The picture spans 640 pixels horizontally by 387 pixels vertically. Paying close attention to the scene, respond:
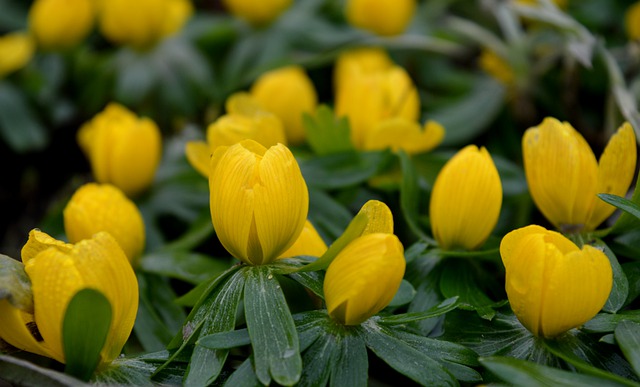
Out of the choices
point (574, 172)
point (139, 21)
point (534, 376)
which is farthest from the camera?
point (139, 21)

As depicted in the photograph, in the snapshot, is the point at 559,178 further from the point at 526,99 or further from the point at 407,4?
the point at 407,4

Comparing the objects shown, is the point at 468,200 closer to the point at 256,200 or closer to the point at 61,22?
the point at 256,200

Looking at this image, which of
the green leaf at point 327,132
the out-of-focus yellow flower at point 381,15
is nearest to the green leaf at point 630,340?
the green leaf at point 327,132

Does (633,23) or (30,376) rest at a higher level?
(30,376)

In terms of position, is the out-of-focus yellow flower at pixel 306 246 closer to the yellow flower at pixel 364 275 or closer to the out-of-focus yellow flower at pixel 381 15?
the yellow flower at pixel 364 275

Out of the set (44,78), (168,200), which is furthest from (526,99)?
(44,78)

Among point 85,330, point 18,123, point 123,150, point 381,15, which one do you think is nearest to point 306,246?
point 85,330

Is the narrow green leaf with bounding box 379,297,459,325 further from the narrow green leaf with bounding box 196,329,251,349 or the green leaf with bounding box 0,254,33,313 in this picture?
the green leaf with bounding box 0,254,33,313
